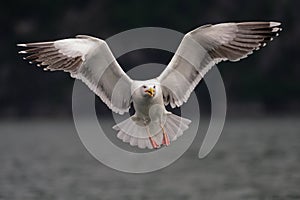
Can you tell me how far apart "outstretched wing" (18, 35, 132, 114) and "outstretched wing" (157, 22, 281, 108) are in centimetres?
74

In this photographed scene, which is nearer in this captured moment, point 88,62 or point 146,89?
point 146,89

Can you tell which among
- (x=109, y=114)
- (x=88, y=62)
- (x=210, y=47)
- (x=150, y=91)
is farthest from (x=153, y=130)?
(x=109, y=114)

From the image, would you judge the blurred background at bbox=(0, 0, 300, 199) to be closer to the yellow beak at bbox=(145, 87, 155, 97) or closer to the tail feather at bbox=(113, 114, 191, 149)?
the tail feather at bbox=(113, 114, 191, 149)

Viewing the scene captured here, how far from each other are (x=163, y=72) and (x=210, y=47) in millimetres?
854

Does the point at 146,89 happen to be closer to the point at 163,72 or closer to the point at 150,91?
the point at 150,91

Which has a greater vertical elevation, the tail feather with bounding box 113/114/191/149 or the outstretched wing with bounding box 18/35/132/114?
the outstretched wing with bounding box 18/35/132/114

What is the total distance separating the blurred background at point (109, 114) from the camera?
71.2 ft

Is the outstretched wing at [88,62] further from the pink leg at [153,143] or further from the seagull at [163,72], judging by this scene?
the pink leg at [153,143]

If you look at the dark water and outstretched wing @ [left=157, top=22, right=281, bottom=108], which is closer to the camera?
outstretched wing @ [left=157, top=22, right=281, bottom=108]

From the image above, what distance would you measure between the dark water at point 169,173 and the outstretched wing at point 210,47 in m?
4.05

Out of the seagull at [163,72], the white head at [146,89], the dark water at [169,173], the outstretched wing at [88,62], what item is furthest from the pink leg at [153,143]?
the dark water at [169,173]

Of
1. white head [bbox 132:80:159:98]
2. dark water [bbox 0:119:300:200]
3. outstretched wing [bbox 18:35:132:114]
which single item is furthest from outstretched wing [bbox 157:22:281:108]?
dark water [bbox 0:119:300:200]

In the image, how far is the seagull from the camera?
1490 centimetres

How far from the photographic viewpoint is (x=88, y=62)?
50.5 ft
